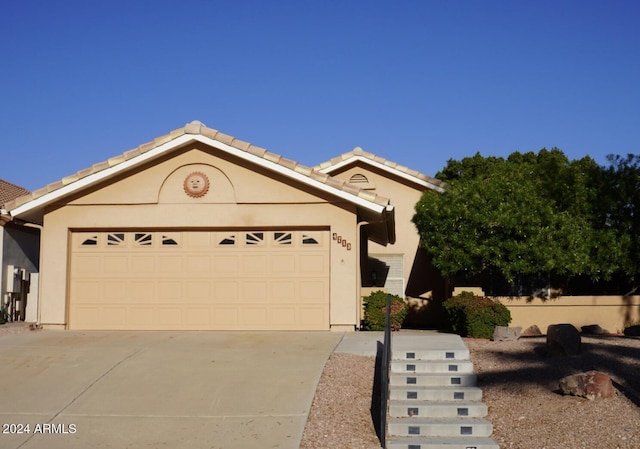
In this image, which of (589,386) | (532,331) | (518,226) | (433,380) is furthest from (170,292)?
(589,386)

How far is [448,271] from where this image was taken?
61.3 feet

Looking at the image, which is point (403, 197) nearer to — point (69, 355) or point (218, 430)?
point (69, 355)

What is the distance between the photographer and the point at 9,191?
74.2 ft

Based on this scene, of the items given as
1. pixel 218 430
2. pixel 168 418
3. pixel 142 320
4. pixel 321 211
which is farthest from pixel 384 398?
pixel 142 320

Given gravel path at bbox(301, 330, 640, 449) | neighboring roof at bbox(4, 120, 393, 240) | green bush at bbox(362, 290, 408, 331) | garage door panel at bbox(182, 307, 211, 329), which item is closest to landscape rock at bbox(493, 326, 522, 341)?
gravel path at bbox(301, 330, 640, 449)

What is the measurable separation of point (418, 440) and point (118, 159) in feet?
32.0

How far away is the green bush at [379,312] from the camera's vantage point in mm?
16266

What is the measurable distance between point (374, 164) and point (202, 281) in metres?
8.70

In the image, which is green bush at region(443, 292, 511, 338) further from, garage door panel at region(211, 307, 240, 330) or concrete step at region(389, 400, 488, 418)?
concrete step at region(389, 400, 488, 418)

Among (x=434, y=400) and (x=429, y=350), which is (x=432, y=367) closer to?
(x=429, y=350)

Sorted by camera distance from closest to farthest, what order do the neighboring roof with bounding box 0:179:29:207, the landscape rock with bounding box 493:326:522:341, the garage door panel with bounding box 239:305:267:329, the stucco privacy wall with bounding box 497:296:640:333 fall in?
1. the landscape rock with bounding box 493:326:522:341
2. the garage door panel with bounding box 239:305:267:329
3. the stucco privacy wall with bounding box 497:296:640:333
4. the neighboring roof with bounding box 0:179:29:207

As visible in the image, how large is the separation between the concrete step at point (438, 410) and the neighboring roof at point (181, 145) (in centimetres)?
601

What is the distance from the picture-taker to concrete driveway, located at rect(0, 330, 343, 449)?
9195 mm

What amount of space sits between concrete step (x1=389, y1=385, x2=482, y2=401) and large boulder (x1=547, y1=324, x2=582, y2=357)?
2483mm
